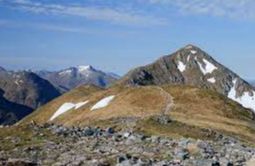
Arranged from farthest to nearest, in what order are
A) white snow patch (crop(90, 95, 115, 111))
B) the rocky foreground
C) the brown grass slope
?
white snow patch (crop(90, 95, 115, 111)), the brown grass slope, the rocky foreground

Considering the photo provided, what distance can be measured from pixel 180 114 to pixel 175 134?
3097 centimetres

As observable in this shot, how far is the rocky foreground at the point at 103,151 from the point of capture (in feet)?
98.9

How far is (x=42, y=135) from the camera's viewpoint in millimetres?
43344

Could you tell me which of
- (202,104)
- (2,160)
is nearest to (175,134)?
(2,160)

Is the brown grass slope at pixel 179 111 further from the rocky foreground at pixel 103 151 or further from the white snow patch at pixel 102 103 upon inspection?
the rocky foreground at pixel 103 151

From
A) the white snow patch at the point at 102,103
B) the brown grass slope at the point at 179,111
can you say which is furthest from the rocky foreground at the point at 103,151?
the white snow patch at the point at 102,103

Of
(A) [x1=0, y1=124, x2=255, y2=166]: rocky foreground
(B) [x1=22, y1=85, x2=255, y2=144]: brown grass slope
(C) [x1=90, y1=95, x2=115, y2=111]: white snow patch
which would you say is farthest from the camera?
(C) [x1=90, y1=95, x2=115, y2=111]: white snow patch

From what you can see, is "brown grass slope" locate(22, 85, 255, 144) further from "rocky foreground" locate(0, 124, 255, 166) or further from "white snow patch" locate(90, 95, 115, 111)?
"rocky foreground" locate(0, 124, 255, 166)

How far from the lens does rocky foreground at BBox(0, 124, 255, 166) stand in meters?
30.1

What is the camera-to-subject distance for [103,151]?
3469 cm

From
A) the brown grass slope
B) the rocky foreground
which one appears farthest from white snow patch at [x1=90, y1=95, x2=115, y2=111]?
the rocky foreground

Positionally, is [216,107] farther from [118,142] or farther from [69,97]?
[69,97]

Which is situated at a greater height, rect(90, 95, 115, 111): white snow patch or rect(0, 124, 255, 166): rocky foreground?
rect(0, 124, 255, 166): rocky foreground

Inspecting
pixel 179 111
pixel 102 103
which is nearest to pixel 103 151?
pixel 179 111
